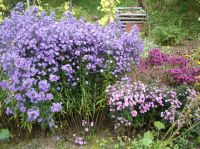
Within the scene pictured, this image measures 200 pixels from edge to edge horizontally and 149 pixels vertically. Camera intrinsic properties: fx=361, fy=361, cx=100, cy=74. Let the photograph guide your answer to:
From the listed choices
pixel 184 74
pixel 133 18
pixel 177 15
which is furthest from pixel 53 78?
pixel 177 15

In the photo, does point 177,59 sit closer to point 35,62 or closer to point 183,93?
point 183,93

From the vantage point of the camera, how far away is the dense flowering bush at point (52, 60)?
12.4ft

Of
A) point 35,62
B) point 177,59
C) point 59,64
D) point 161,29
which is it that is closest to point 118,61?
point 59,64

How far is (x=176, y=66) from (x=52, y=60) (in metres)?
2.01

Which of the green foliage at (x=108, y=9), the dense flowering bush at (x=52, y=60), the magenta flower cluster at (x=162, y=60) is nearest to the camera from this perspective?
the dense flowering bush at (x=52, y=60)

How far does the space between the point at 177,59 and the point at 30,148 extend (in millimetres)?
2541

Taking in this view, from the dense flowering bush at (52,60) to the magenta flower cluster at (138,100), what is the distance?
29 centimetres

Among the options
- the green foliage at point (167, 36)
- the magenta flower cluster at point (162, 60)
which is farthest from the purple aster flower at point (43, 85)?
the green foliage at point (167, 36)

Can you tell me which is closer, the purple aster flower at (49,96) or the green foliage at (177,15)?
the purple aster flower at (49,96)

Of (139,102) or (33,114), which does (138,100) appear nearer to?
(139,102)

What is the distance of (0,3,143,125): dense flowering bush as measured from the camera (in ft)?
12.4

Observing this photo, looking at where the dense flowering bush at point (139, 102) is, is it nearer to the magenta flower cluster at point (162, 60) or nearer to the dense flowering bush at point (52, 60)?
the dense flowering bush at point (52, 60)

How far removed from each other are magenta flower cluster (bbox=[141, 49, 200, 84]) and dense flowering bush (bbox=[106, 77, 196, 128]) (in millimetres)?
368

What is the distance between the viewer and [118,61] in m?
4.37
